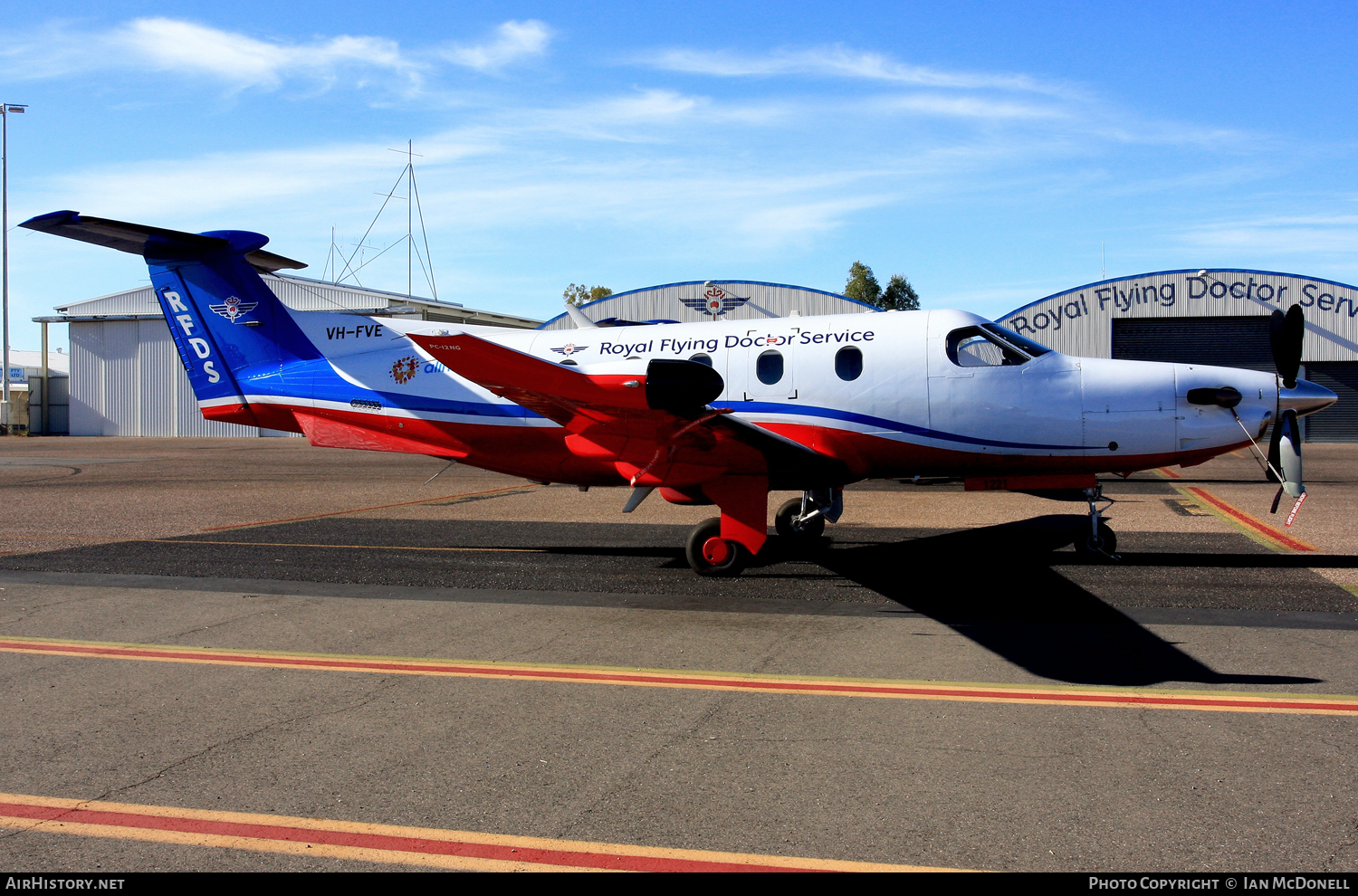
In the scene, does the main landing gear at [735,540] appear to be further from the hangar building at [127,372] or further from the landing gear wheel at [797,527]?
the hangar building at [127,372]

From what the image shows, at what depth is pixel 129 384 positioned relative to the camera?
55594 millimetres

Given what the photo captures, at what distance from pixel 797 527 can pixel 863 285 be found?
73.7 m

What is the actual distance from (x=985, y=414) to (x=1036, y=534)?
385 centimetres

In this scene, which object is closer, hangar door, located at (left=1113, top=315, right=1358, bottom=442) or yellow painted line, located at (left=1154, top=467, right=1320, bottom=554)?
yellow painted line, located at (left=1154, top=467, right=1320, bottom=554)

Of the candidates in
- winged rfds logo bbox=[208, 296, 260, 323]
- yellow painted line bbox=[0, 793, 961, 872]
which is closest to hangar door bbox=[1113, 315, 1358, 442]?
winged rfds logo bbox=[208, 296, 260, 323]

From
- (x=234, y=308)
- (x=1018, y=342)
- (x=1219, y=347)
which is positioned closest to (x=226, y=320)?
(x=234, y=308)

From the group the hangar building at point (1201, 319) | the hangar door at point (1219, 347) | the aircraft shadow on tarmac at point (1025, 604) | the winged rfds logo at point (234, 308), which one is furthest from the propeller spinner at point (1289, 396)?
the hangar door at point (1219, 347)

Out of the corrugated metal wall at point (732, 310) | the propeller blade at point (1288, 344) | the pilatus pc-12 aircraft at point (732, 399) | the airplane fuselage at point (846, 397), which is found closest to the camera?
the pilatus pc-12 aircraft at point (732, 399)

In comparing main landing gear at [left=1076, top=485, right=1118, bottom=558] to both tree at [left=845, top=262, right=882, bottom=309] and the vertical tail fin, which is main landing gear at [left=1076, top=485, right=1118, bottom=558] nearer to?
the vertical tail fin

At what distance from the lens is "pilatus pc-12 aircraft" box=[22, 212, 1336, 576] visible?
32.1 feet

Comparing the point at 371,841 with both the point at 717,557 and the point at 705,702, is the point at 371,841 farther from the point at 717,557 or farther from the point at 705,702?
the point at 717,557

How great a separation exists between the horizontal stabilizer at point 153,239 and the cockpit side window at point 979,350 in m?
9.29

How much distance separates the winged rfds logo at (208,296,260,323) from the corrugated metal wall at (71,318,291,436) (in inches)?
1832

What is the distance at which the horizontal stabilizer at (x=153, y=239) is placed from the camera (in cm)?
1088
